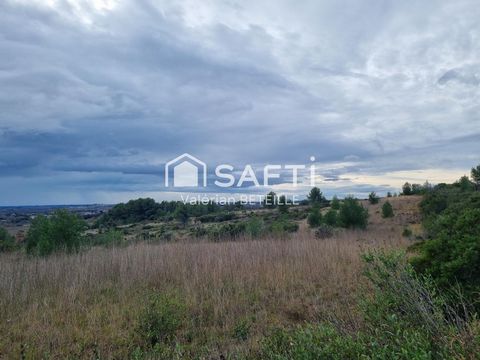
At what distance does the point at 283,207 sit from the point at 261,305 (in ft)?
102

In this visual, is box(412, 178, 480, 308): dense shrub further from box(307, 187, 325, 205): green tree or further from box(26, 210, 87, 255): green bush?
box(307, 187, 325, 205): green tree

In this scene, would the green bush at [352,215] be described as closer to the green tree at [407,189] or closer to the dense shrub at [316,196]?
the dense shrub at [316,196]

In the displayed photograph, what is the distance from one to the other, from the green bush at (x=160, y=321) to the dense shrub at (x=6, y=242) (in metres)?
10.3

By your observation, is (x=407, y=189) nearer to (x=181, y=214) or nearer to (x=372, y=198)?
(x=372, y=198)

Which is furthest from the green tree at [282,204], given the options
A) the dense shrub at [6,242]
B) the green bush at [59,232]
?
the green bush at [59,232]

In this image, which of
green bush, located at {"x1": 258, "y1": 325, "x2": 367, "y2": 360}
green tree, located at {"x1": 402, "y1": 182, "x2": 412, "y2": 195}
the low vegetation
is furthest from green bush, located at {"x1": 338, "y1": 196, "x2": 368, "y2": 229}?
green tree, located at {"x1": 402, "y1": 182, "x2": 412, "y2": 195}

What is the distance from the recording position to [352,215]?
20.0 meters

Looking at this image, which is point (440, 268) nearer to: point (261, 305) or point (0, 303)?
point (261, 305)

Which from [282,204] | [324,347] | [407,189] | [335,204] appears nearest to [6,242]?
[324,347]

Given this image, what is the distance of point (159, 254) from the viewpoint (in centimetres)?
789

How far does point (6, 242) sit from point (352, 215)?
57.6 feet

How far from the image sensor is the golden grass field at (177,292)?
409 centimetres

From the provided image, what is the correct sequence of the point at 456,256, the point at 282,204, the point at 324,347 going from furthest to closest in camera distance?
the point at 282,204
the point at 456,256
the point at 324,347

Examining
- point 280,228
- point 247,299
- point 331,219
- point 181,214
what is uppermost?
point 181,214
